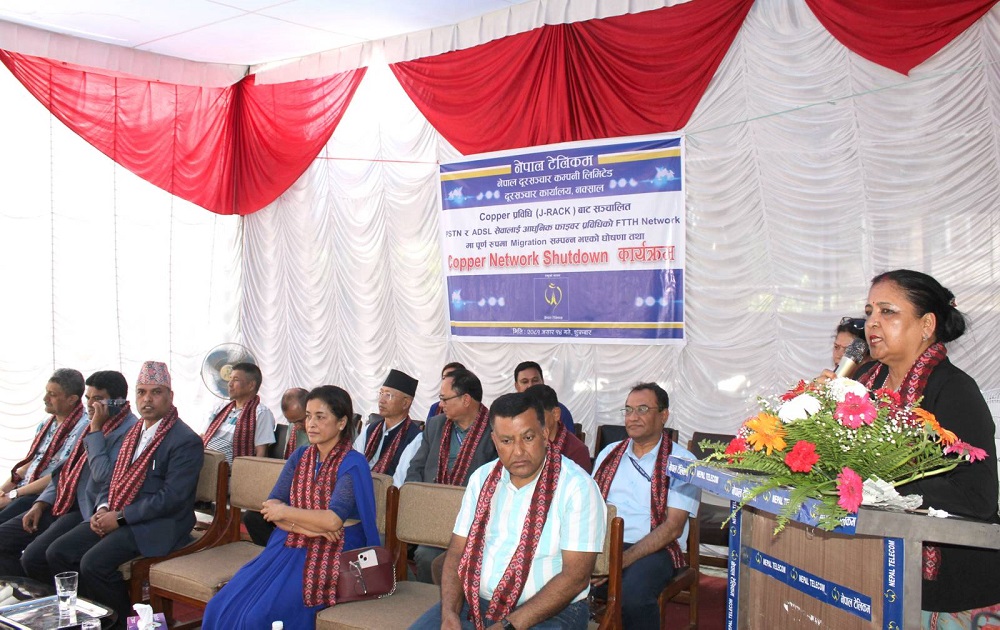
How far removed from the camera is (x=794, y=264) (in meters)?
5.24

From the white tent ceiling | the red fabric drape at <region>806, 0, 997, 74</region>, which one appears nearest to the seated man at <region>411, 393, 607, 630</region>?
the red fabric drape at <region>806, 0, 997, 74</region>

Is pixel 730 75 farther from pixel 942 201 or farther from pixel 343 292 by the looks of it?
pixel 343 292

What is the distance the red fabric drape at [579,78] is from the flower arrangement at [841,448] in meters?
3.97

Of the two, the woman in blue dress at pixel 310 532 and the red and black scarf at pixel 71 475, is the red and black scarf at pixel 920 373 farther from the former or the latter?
the red and black scarf at pixel 71 475

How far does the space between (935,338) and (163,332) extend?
7.68 metres

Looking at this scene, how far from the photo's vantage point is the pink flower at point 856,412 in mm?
1812

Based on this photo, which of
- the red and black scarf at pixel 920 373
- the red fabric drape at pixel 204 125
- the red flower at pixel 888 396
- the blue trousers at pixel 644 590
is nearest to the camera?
the red flower at pixel 888 396

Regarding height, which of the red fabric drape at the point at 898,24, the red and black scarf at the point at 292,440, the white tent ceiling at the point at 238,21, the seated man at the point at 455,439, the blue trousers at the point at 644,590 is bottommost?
the blue trousers at the point at 644,590

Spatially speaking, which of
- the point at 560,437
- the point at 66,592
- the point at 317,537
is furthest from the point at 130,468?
the point at 560,437

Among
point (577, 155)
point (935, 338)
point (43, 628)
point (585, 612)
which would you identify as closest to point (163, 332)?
point (577, 155)

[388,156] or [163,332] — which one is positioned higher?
[388,156]

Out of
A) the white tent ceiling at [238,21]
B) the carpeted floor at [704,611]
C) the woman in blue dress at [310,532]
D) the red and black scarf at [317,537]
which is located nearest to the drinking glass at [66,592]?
the woman in blue dress at [310,532]

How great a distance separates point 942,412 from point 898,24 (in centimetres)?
334

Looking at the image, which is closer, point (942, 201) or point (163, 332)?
point (942, 201)
